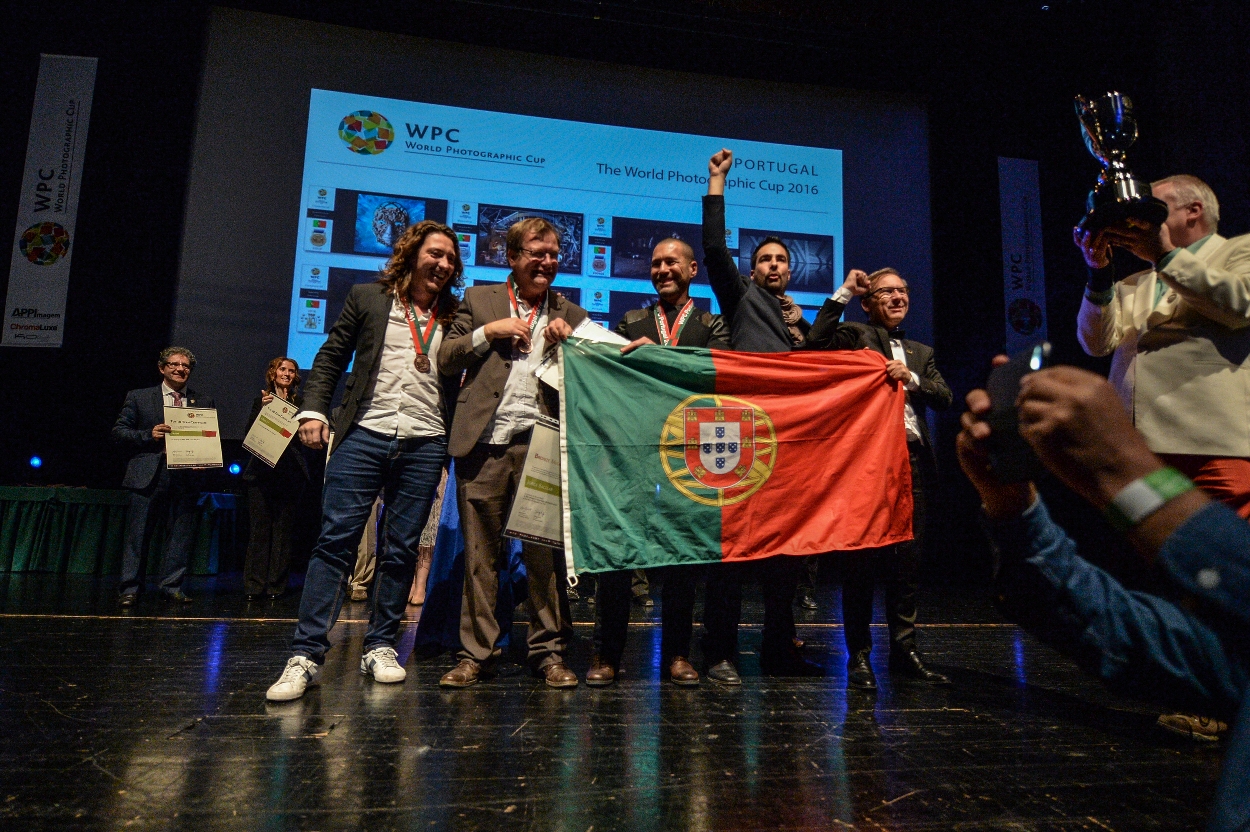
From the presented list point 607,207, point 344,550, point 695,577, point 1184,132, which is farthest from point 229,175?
point 1184,132

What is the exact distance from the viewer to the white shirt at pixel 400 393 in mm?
2615

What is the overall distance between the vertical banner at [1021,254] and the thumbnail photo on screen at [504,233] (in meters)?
4.44

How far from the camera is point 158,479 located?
4699 millimetres

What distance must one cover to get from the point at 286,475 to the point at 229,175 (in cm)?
261

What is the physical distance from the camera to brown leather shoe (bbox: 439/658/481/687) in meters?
2.50

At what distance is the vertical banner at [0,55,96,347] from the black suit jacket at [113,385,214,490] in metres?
2.17

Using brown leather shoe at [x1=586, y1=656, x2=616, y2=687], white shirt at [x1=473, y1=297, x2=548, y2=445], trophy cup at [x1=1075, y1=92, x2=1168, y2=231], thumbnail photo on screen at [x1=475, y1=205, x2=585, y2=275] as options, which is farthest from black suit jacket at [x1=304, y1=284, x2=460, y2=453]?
thumbnail photo on screen at [x1=475, y1=205, x2=585, y2=275]

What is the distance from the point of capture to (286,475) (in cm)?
504

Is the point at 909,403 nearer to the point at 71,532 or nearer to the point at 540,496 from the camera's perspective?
the point at 540,496

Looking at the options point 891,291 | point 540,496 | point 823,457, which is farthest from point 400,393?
point 891,291

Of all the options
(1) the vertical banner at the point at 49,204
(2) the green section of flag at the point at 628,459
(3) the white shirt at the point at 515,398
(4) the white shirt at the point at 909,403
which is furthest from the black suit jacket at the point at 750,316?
(1) the vertical banner at the point at 49,204

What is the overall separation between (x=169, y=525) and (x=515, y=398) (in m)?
3.47

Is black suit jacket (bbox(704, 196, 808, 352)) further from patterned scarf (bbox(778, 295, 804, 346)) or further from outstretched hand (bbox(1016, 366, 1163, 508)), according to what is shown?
outstretched hand (bbox(1016, 366, 1163, 508))

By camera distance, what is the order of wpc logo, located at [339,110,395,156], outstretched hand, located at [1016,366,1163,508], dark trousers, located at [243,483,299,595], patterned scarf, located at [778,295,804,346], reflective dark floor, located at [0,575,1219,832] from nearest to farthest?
outstretched hand, located at [1016,366,1163,508] → reflective dark floor, located at [0,575,1219,832] → patterned scarf, located at [778,295,804,346] → dark trousers, located at [243,483,299,595] → wpc logo, located at [339,110,395,156]
